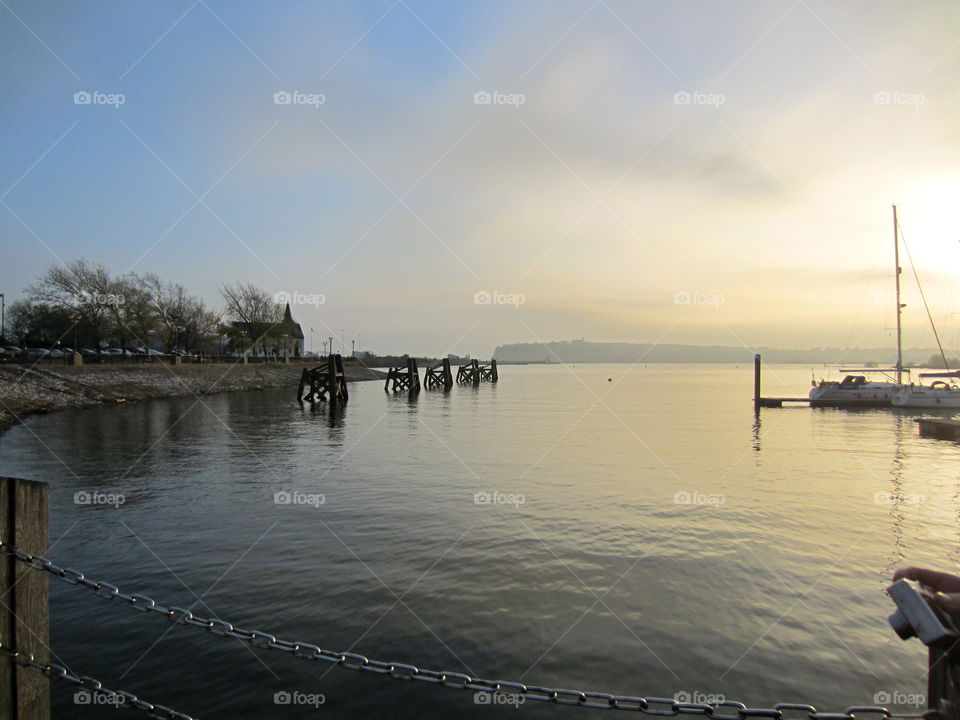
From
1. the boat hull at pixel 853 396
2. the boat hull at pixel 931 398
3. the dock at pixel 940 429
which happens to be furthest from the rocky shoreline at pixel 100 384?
the boat hull at pixel 931 398

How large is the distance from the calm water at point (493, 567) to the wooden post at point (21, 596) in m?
2.47

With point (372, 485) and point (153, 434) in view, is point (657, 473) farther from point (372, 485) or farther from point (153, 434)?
point (153, 434)

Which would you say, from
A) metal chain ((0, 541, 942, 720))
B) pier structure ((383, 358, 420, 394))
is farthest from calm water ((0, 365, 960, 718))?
pier structure ((383, 358, 420, 394))

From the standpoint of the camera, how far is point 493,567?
34.2ft

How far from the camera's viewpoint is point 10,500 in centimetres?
379

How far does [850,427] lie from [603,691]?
38.8 metres

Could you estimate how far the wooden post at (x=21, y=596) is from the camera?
3789 millimetres

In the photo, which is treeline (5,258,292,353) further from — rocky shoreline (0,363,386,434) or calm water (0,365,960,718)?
calm water (0,365,960,718)

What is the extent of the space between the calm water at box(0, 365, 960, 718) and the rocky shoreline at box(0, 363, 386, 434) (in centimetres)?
1632

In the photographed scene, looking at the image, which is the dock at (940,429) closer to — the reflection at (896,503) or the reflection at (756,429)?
the reflection at (896,503)

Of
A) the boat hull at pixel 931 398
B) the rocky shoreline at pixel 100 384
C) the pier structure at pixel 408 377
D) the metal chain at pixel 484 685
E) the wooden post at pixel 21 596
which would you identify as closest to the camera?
the metal chain at pixel 484 685

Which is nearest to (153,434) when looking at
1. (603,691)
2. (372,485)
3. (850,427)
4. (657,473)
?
(372,485)

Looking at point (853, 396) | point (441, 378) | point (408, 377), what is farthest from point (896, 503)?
point (441, 378)

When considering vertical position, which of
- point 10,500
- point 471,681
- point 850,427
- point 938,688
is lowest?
point 850,427
